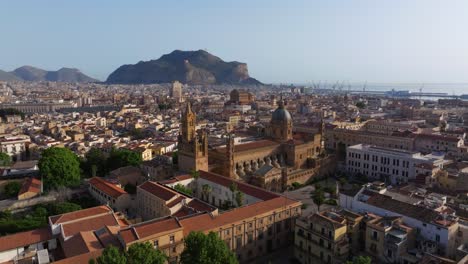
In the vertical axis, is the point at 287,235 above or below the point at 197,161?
below

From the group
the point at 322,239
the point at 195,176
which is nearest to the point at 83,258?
the point at 322,239

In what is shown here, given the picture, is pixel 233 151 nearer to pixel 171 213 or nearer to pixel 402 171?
pixel 171 213

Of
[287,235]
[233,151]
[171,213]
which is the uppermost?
[233,151]

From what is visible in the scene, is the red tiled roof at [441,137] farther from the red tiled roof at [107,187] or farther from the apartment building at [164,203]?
the red tiled roof at [107,187]

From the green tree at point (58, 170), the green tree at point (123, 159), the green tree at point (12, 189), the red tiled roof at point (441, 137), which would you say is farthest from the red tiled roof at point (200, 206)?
the red tiled roof at point (441, 137)

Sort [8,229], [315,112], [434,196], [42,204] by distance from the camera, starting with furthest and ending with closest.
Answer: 1. [315,112]
2. [42,204]
3. [434,196]
4. [8,229]

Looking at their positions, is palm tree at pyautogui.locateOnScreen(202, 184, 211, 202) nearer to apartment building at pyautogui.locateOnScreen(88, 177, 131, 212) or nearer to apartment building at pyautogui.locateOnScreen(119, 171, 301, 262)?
apartment building at pyautogui.locateOnScreen(119, 171, 301, 262)

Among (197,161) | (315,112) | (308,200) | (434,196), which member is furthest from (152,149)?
(315,112)
